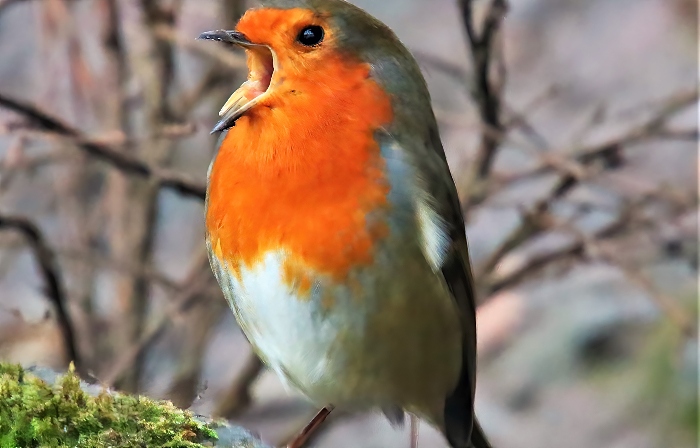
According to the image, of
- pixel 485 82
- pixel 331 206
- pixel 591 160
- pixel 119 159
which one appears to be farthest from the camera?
pixel 591 160

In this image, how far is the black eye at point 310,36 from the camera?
1.54 m

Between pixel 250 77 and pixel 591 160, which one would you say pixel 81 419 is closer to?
pixel 250 77

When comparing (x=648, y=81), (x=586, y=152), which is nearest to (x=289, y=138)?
(x=586, y=152)

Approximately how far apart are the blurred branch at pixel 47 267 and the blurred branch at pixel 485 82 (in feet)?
3.59

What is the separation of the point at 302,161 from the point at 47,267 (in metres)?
0.90

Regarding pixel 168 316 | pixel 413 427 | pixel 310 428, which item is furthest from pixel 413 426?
pixel 168 316

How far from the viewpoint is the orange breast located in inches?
58.9

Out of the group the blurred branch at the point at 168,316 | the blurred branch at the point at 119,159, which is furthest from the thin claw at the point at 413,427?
the blurred branch at the point at 168,316

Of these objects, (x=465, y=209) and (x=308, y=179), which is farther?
(x=465, y=209)

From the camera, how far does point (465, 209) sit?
2.50m

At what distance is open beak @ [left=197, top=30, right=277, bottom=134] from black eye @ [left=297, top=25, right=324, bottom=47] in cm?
6

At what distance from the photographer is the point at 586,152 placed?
2.41m

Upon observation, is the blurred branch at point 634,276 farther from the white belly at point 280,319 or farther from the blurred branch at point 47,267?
the blurred branch at point 47,267

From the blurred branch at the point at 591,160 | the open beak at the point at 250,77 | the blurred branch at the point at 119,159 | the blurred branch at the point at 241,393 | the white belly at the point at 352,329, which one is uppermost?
the open beak at the point at 250,77
